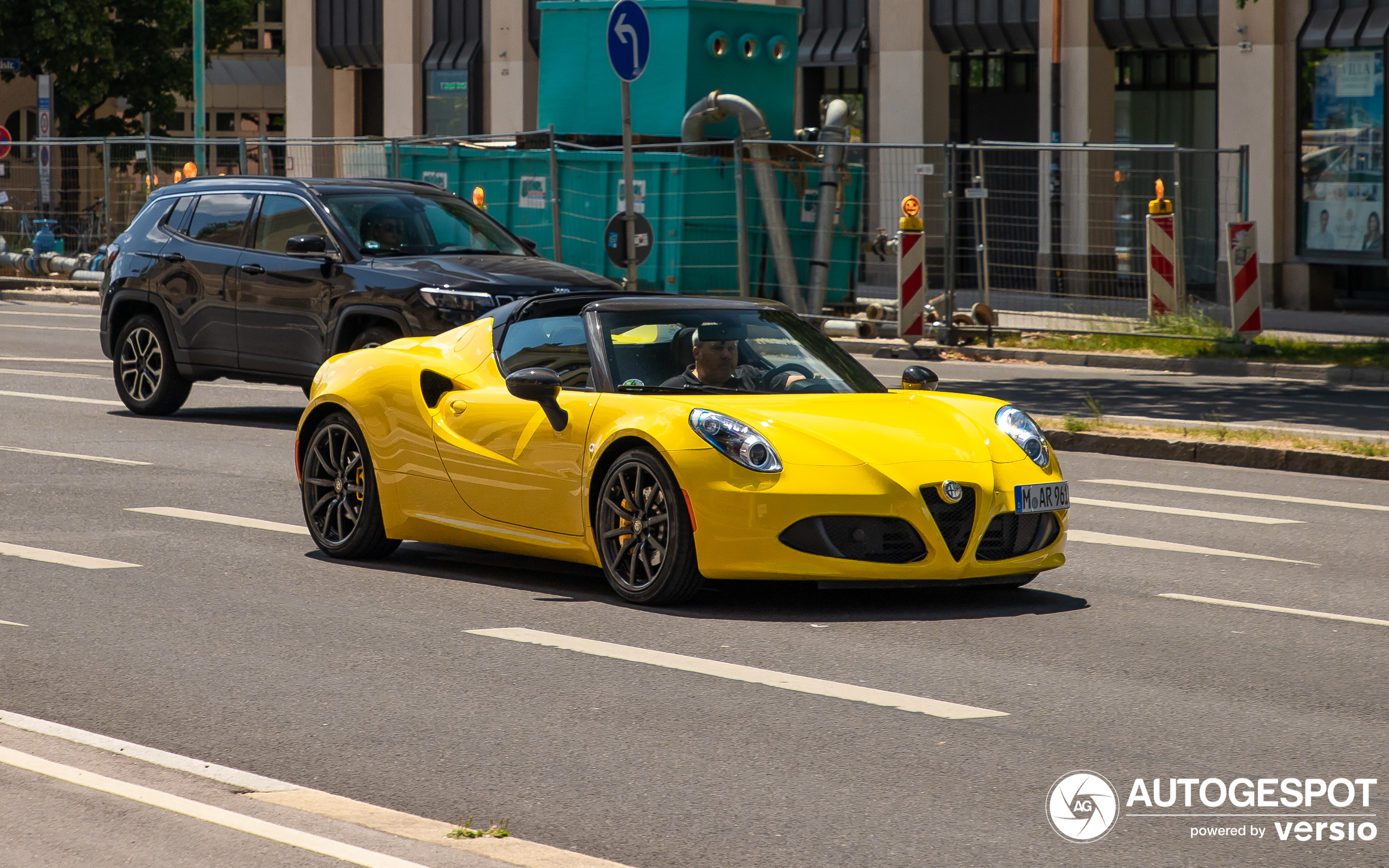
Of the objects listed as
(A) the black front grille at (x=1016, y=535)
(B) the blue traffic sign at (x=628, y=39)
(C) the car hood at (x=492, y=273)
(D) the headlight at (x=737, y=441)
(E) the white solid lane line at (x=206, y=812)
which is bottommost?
(E) the white solid lane line at (x=206, y=812)

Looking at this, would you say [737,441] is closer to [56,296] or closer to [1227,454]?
[1227,454]

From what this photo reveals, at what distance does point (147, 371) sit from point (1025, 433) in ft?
30.1

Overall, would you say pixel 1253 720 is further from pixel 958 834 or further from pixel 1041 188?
pixel 1041 188

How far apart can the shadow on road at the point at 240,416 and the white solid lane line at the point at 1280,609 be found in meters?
8.10

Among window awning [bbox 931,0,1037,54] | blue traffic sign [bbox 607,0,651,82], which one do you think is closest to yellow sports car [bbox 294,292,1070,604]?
blue traffic sign [bbox 607,0,651,82]

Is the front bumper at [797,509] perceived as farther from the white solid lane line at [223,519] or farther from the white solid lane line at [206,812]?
the white solid lane line at [223,519]

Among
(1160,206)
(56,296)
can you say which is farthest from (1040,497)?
(56,296)

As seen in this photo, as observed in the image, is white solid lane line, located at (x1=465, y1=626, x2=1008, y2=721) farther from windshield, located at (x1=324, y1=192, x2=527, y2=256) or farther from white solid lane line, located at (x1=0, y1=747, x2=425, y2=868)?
windshield, located at (x1=324, y1=192, x2=527, y2=256)

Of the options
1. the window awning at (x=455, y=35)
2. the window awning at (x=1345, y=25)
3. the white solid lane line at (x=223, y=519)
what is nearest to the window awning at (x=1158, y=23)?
the window awning at (x=1345, y=25)

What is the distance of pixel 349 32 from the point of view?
43688mm

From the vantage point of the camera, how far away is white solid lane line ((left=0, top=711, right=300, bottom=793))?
532 centimetres

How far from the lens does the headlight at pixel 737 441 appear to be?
7566mm

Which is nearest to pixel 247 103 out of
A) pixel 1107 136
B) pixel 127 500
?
pixel 1107 136

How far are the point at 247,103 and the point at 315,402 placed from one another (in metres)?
60.9
